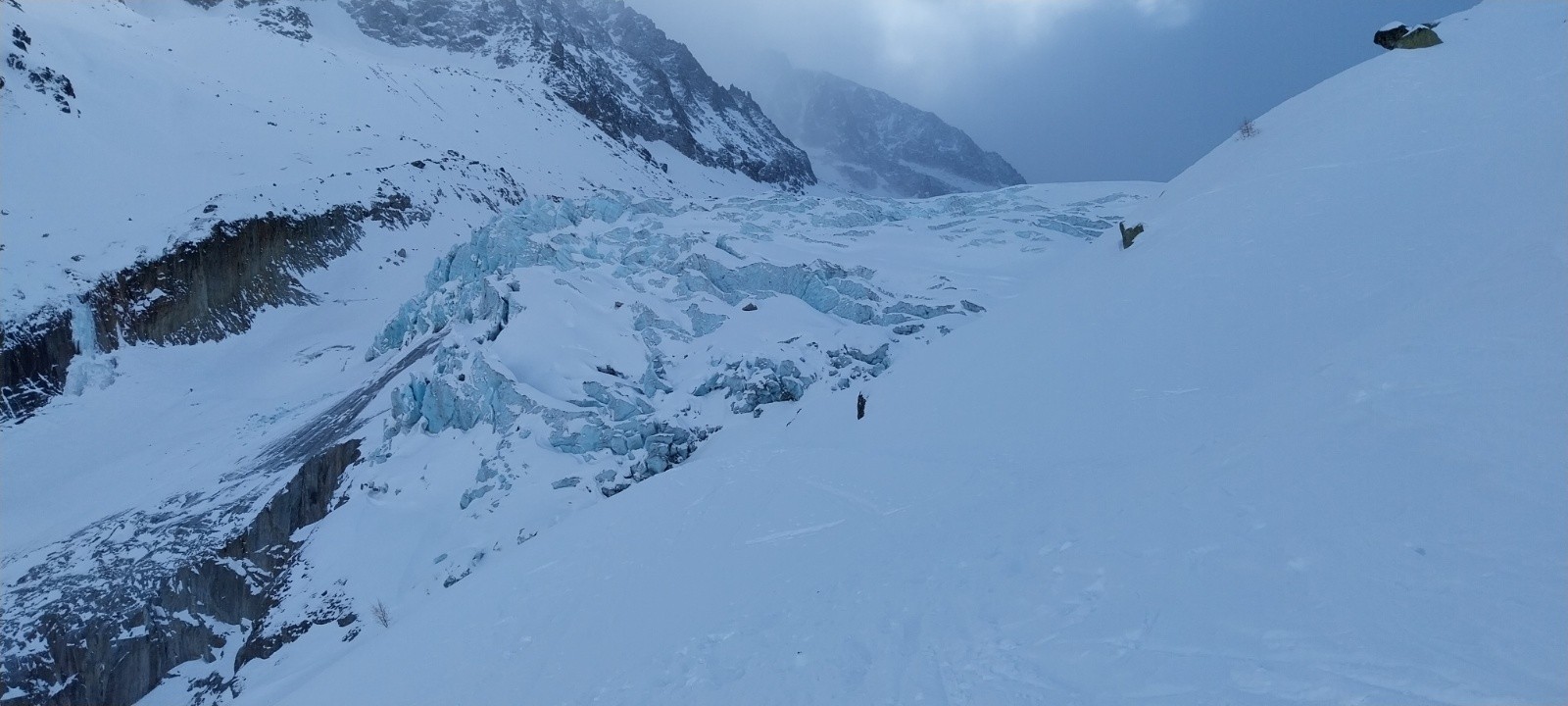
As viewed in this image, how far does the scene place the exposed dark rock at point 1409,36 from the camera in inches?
586

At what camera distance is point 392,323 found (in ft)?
105

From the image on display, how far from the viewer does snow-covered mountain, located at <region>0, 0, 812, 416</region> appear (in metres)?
34.2

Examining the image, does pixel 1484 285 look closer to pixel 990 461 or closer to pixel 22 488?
pixel 990 461

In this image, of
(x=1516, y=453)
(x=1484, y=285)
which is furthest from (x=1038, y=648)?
(x=1484, y=285)

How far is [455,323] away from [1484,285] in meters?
27.7

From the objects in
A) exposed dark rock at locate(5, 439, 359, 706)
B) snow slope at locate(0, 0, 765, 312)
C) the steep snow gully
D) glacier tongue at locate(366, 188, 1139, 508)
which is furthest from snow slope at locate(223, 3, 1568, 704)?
snow slope at locate(0, 0, 765, 312)

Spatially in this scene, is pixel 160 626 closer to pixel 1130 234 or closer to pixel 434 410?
pixel 434 410

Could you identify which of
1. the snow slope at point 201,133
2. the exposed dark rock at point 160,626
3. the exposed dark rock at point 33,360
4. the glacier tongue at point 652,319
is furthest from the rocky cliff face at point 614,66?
the exposed dark rock at point 160,626

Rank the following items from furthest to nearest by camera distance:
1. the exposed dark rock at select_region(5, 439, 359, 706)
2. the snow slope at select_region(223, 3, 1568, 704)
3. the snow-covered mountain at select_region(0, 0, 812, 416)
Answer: the snow-covered mountain at select_region(0, 0, 812, 416)
the exposed dark rock at select_region(5, 439, 359, 706)
the snow slope at select_region(223, 3, 1568, 704)

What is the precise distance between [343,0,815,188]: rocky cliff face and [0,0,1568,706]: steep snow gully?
268 ft

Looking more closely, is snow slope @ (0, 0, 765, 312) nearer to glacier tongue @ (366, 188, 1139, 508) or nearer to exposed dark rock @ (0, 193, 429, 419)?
exposed dark rock @ (0, 193, 429, 419)

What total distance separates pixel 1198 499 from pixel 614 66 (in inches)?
5453

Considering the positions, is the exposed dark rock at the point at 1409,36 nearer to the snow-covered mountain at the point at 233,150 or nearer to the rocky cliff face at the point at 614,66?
the snow-covered mountain at the point at 233,150

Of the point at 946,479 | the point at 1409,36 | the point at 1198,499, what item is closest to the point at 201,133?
the point at 946,479
